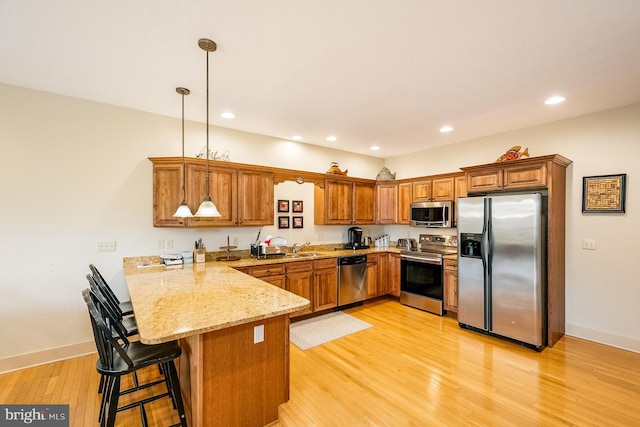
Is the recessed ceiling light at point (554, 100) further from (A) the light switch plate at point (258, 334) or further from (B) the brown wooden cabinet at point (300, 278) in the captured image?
(A) the light switch plate at point (258, 334)

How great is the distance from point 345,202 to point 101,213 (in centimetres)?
360

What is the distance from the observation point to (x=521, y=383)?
2602 millimetres

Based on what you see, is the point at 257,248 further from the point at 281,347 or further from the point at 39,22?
the point at 39,22

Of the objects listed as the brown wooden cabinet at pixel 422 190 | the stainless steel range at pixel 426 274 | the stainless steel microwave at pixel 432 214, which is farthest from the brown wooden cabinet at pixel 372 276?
the brown wooden cabinet at pixel 422 190

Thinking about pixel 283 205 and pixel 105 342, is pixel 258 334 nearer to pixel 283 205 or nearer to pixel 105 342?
pixel 105 342

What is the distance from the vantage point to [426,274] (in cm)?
456

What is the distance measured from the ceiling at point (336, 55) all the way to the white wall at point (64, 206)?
27 centimetres

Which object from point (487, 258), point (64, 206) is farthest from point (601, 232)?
point (64, 206)

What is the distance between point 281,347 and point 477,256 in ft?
9.64

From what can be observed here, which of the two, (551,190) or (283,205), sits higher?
(551,190)

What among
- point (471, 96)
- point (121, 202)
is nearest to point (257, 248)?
point (121, 202)

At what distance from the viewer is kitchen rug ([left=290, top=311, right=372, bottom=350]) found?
3525mm

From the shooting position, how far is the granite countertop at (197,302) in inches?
62.9

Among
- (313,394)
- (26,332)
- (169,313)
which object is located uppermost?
(169,313)
